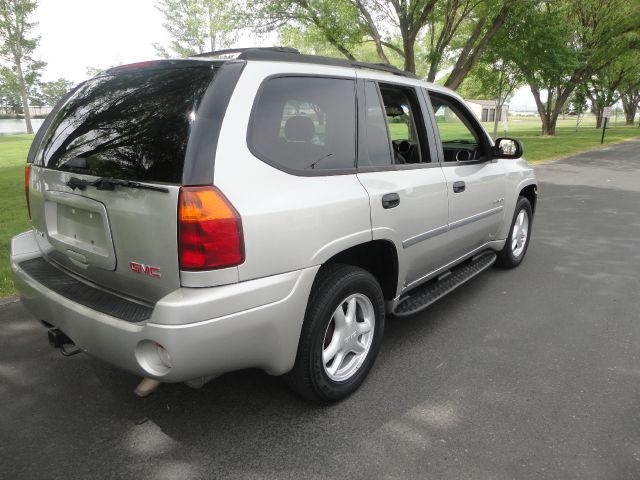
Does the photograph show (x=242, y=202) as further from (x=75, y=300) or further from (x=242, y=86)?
(x=75, y=300)

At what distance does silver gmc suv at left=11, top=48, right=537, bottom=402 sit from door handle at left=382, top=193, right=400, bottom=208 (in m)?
0.01

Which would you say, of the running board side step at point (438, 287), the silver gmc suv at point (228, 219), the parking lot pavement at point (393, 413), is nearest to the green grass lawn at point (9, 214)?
the parking lot pavement at point (393, 413)

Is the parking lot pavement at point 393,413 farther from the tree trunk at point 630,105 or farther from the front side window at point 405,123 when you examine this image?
the tree trunk at point 630,105

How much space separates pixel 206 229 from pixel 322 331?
2.76 ft

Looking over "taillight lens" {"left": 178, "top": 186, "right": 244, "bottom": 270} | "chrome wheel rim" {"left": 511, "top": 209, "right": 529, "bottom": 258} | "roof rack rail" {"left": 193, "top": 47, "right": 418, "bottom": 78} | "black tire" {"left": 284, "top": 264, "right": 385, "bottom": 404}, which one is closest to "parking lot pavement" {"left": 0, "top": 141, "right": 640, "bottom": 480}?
"black tire" {"left": 284, "top": 264, "right": 385, "bottom": 404}

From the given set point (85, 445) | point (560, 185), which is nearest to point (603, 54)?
point (560, 185)

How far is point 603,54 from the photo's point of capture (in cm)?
2941

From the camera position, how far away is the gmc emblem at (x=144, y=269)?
2.05 metres

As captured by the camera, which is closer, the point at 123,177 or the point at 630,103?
the point at 123,177

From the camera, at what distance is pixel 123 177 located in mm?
2121

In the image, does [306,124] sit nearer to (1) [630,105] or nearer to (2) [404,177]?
(2) [404,177]

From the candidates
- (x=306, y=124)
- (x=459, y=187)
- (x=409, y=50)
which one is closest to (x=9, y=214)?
(x=306, y=124)

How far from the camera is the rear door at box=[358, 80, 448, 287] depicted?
2.75 meters

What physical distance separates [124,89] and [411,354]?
2.35 metres
